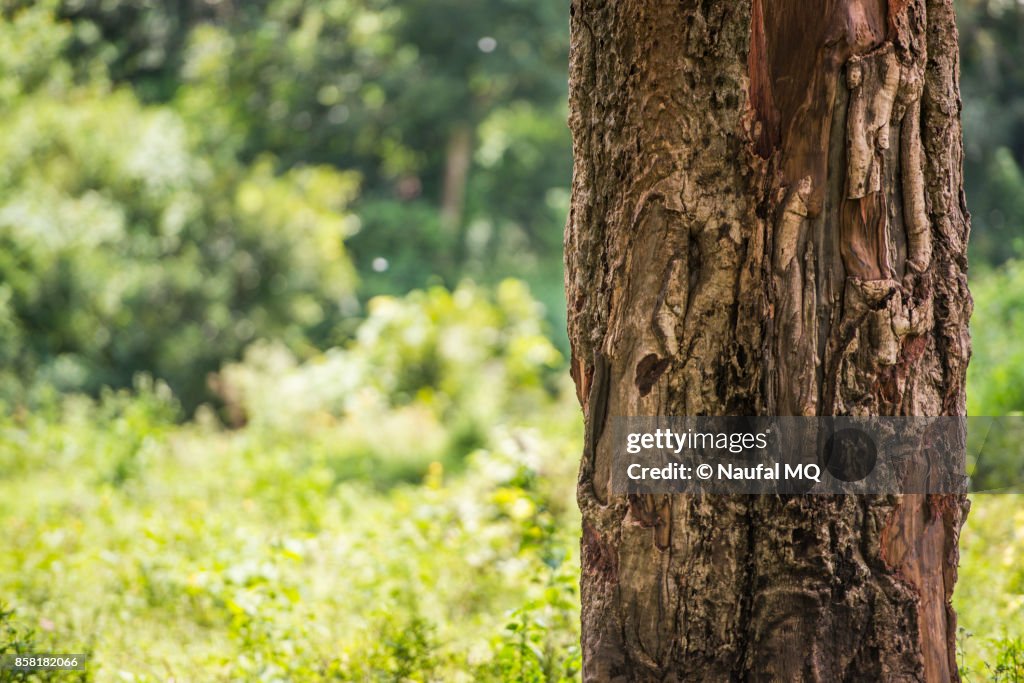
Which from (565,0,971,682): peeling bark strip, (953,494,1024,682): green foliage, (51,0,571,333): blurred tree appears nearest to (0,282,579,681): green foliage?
(565,0,971,682): peeling bark strip

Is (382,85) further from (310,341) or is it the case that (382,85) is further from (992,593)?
(992,593)

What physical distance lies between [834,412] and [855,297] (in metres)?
0.25

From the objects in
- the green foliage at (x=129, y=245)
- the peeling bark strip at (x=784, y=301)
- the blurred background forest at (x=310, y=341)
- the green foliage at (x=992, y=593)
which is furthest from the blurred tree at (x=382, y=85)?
the peeling bark strip at (x=784, y=301)

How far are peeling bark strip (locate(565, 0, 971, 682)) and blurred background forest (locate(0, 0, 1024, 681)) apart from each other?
955mm

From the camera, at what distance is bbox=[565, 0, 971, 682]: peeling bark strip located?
1.92 meters

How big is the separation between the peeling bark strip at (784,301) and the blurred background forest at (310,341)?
3.13 ft

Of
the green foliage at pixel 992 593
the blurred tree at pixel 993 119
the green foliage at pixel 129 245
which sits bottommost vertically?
the green foliage at pixel 992 593

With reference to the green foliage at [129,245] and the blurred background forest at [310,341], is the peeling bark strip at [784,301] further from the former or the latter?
the green foliage at [129,245]

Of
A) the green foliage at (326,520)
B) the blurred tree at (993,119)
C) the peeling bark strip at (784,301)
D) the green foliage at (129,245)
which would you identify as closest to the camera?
the peeling bark strip at (784,301)

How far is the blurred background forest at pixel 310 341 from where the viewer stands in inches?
147

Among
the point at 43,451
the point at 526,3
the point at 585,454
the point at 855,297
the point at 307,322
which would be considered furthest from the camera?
the point at 526,3

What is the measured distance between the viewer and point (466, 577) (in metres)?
4.58

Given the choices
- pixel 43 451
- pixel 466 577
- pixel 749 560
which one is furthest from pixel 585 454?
pixel 43 451

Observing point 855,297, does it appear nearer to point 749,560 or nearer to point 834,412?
Answer: point 834,412
